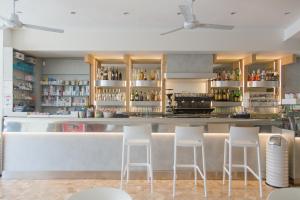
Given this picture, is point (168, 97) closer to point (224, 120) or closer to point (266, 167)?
point (224, 120)

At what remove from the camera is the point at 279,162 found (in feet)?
12.7

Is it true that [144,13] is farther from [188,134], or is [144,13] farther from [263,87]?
[263,87]

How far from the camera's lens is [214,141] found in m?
4.31

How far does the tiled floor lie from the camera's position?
3555 mm

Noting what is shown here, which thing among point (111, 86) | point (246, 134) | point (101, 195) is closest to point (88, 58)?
point (111, 86)

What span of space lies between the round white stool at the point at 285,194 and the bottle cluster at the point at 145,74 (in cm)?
474

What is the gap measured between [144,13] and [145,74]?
1.91 m

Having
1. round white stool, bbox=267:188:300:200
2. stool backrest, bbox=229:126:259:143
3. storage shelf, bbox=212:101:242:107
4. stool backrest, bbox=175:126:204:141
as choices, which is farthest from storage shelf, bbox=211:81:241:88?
round white stool, bbox=267:188:300:200

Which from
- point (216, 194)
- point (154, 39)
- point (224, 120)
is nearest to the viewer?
point (216, 194)

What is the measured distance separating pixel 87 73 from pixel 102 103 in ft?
3.70

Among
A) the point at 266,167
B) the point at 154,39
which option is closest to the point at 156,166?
the point at 266,167

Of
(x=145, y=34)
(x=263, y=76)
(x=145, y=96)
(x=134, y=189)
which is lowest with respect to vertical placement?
(x=134, y=189)

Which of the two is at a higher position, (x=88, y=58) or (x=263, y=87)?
(x=88, y=58)

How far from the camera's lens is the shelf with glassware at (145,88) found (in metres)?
5.95
